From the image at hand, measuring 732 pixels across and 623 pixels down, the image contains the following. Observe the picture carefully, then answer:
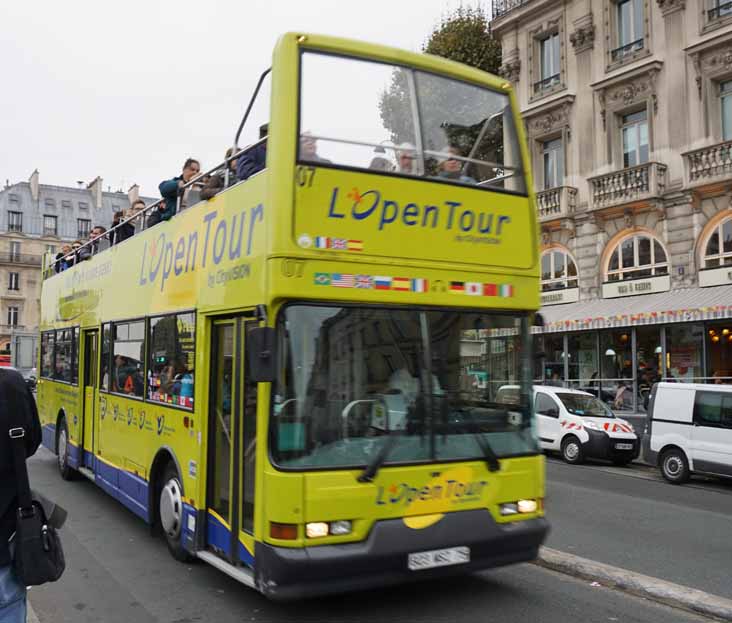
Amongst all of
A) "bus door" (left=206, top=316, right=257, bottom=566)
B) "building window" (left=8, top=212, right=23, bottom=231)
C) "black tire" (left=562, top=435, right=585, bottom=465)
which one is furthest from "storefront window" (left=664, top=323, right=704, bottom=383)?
"building window" (left=8, top=212, right=23, bottom=231)

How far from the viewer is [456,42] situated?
3089 cm

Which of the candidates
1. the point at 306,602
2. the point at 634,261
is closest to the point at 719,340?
the point at 634,261

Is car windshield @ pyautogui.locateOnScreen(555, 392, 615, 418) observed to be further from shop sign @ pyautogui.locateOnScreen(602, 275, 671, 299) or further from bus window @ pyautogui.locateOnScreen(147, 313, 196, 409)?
bus window @ pyautogui.locateOnScreen(147, 313, 196, 409)

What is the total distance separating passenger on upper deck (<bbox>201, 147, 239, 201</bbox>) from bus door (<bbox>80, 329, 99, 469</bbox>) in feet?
13.4

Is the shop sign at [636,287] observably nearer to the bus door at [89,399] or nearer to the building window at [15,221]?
the bus door at [89,399]

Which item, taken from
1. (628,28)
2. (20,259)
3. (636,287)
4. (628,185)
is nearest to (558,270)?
(636,287)

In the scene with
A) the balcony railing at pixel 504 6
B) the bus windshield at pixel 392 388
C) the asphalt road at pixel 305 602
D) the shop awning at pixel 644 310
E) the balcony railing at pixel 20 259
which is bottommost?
the asphalt road at pixel 305 602

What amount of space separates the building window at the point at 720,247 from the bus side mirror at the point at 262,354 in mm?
18168

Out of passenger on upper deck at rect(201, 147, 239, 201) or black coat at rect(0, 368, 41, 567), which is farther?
passenger on upper deck at rect(201, 147, 239, 201)

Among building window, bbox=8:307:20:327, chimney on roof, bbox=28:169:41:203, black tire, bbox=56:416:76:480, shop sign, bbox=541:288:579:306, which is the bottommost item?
black tire, bbox=56:416:76:480

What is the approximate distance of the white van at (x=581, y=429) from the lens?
1557 cm

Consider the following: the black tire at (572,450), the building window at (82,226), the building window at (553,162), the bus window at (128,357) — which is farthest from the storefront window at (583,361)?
the building window at (82,226)

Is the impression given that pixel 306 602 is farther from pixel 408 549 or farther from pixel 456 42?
pixel 456 42

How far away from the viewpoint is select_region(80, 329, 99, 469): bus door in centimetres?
1010
